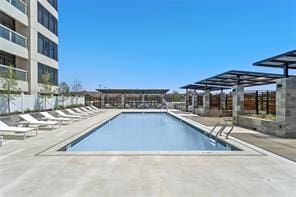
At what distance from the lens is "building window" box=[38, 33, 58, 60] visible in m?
31.6

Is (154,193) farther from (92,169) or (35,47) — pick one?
(35,47)

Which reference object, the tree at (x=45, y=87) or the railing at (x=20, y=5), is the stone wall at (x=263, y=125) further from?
the railing at (x=20, y=5)

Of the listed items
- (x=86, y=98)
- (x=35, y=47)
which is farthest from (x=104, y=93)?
(x=35, y=47)

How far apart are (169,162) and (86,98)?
131 ft

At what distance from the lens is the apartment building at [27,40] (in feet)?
82.0

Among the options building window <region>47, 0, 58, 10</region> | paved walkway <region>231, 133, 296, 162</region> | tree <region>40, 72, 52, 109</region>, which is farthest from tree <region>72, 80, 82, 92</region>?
paved walkway <region>231, 133, 296, 162</region>

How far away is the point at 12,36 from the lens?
25.5m

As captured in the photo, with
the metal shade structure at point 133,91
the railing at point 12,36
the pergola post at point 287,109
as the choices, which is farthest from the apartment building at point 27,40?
the pergola post at point 287,109

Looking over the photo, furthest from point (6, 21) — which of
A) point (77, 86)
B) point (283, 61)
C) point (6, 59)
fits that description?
point (77, 86)

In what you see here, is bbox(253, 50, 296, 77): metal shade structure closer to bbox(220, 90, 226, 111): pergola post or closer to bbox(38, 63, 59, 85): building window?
bbox(220, 90, 226, 111): pergola post

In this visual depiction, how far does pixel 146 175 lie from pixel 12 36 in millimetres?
21186

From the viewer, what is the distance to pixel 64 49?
42.0 meters

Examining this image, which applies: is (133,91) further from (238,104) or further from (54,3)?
(238,104)

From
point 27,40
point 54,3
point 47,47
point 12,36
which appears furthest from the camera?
point 54,3
